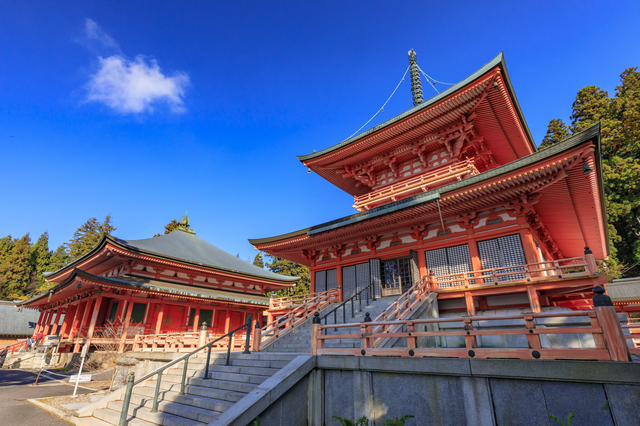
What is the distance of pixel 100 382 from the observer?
591 inches

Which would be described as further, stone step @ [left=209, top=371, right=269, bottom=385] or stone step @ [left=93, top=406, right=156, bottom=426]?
stone step @ [left=209, top=371, right=269, bottom=385]

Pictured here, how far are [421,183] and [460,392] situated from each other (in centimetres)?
1267

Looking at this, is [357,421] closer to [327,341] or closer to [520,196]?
[327,341]

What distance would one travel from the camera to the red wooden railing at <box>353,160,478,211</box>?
15.9m

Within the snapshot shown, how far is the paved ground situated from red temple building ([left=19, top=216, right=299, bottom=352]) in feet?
11.8

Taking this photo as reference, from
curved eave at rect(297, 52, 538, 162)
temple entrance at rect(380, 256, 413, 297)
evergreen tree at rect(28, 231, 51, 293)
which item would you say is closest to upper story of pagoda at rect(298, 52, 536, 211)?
curved eave at rect(297, 52, 538, 162)

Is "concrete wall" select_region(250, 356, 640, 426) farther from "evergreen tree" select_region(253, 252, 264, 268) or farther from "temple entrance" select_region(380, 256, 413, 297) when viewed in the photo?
"evergreen tree" select_region(253, 252, 264, 268)

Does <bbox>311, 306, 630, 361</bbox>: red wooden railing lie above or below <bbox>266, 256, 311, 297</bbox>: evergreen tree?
below

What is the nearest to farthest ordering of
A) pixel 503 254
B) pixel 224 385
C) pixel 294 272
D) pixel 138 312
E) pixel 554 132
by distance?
pixel 224 385
pixel 503 254
pixel 138 312
pixel 554 132
pixel 294 272

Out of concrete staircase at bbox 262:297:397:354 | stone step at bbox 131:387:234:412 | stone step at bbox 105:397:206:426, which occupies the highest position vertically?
concrete staircase at bbox 262:297:397:354

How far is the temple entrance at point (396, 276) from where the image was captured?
48.1 feet

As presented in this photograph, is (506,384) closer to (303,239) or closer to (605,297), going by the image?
(605,297)

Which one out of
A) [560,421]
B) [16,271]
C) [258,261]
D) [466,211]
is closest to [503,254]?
[466,211]

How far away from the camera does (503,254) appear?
12.3m
